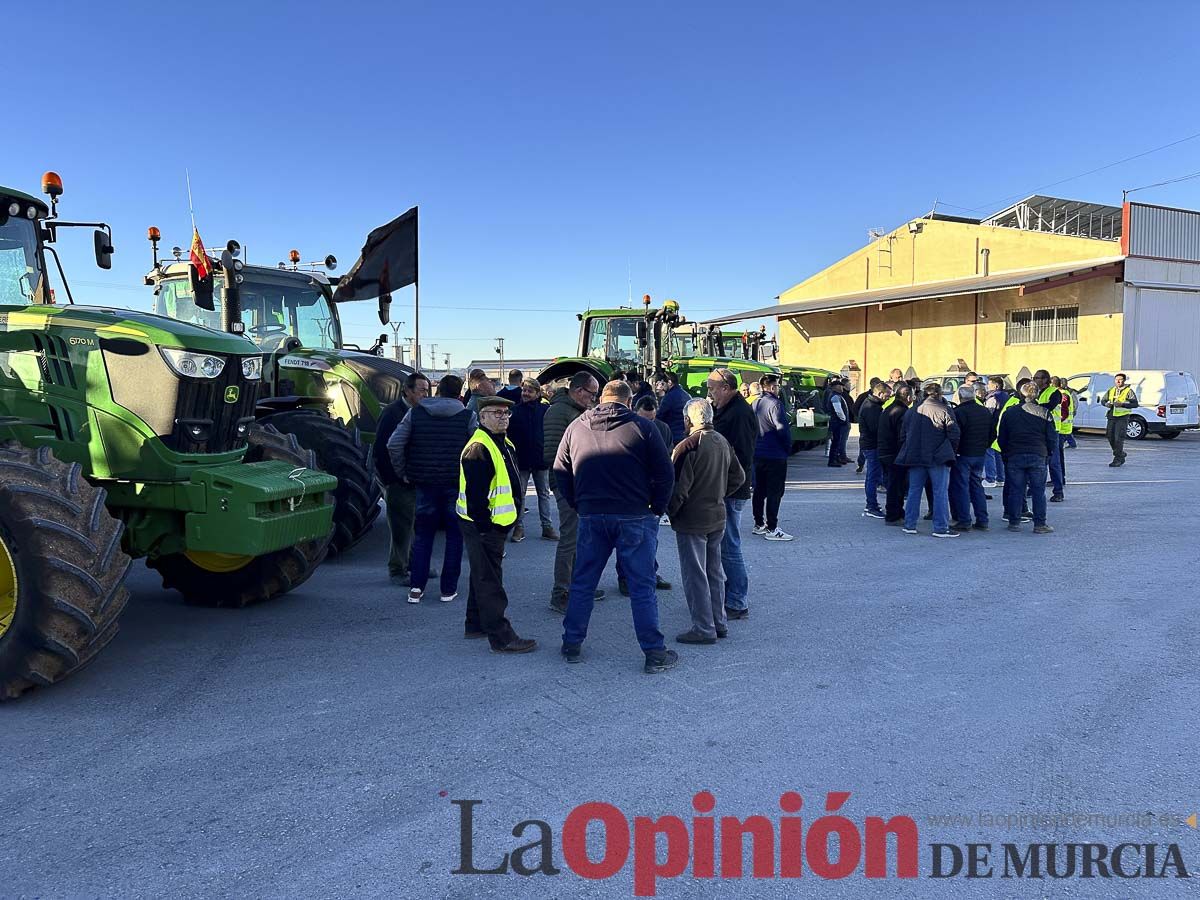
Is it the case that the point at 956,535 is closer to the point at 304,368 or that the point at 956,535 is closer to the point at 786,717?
the point at 786,717

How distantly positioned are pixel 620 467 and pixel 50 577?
10.2ft

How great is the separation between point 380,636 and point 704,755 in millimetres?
2734

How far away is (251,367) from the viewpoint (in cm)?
611

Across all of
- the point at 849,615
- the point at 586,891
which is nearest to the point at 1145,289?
the point at 849,615

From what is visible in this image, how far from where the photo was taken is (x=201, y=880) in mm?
3090

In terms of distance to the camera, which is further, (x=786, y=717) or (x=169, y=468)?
(x=169, y=468)

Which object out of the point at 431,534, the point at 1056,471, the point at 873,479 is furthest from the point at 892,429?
the point at 431,534

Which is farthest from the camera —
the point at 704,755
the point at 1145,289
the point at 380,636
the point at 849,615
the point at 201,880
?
the point at 1145,289

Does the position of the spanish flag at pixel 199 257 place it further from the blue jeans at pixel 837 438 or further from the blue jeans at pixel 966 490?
the blue jeans at pixel 837 438

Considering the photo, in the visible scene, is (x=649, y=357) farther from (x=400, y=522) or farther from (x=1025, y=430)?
(x=400, y=522)

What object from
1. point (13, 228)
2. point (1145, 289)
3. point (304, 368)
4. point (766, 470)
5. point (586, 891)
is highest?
point (1145, 289)

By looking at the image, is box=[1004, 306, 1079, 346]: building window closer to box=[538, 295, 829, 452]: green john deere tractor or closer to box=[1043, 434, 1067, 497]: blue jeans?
box=[538, 295, 829, 452]: green john deere tractor

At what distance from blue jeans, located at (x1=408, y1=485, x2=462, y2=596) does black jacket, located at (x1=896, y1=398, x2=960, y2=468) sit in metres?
5.42

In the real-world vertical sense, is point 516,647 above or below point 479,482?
below
